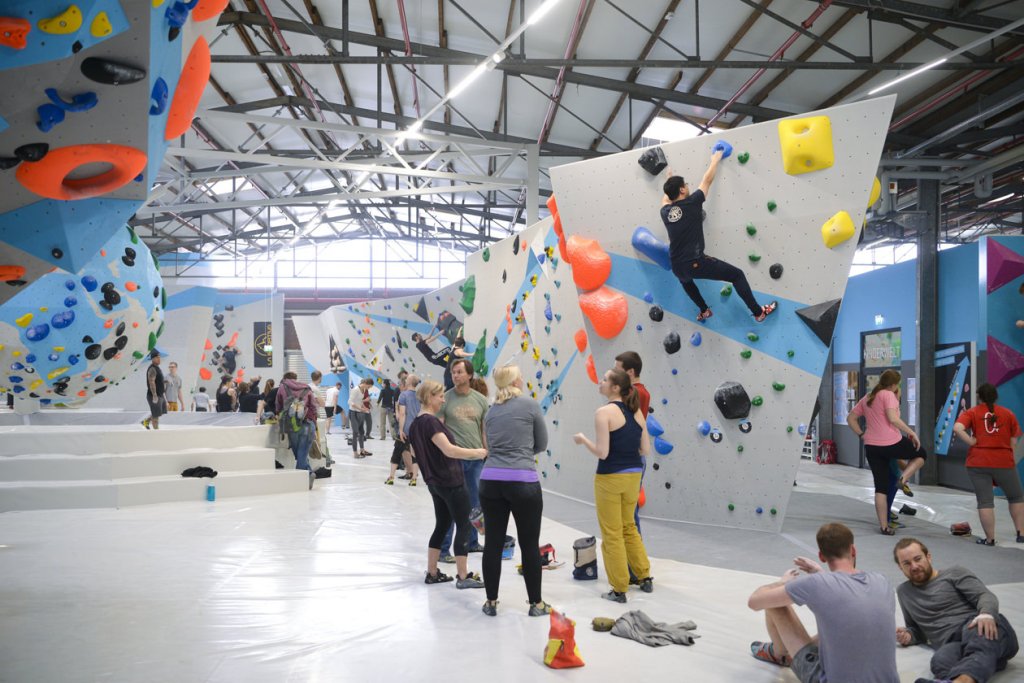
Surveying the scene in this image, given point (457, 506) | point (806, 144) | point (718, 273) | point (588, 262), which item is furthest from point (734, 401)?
point (457, 506)

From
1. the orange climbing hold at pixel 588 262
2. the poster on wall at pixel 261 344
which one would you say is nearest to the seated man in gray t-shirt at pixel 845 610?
the orange climbing hold at pixel 588 262

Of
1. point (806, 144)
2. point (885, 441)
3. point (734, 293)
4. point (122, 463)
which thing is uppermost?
point (806, 144)

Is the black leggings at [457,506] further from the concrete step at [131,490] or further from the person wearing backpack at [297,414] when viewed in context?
the person wearing backpack at [297,414]

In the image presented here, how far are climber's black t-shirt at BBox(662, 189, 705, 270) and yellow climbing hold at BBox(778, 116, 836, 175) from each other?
0.72 metres

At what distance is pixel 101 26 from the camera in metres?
2.25

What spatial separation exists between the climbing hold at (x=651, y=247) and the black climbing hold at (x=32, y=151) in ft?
16.2

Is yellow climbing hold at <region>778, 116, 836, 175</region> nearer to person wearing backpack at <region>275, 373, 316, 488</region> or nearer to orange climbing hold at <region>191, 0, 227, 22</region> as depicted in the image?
orange climbing hold at <region>191, 0, 227, 22</region>

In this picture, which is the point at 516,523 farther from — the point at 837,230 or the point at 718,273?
the point at 837,230

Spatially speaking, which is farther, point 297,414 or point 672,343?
point 297,414

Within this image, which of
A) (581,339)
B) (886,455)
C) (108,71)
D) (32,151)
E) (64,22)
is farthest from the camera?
(581,339)

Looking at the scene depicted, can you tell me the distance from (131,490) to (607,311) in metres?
5.30

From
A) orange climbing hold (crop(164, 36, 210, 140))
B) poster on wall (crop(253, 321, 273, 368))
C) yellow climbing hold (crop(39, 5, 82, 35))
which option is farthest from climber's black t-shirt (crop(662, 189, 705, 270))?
poster on wall (crop(253, 321, 273, 368))

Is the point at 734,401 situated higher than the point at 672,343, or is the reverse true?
the point at 672,343

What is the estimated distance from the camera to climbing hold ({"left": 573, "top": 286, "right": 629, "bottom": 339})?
693 centimetres
